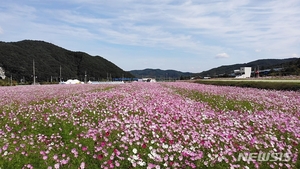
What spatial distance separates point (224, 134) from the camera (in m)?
7.07

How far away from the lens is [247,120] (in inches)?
361

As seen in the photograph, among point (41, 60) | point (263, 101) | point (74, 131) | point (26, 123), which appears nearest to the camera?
point (74, 131)

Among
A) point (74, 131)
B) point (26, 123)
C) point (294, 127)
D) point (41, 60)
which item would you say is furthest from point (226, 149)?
point (41, 60)

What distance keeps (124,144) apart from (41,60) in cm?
19792

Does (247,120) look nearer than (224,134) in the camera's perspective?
No

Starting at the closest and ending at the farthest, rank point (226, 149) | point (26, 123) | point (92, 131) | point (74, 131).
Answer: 1. point (226, 149)
2. point (92, 131)
3. point (74, 131)
4. point (26, 123)

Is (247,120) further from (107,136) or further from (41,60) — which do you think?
(41,60)

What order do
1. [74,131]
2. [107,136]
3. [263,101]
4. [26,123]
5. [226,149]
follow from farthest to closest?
[263,101]
[26,123]
[74,131]
[107,136]
[226,149]

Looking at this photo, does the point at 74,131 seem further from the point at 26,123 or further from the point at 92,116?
the point at 26,123

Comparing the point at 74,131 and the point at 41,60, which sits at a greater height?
the point at 41,60

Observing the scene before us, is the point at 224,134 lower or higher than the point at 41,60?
lower

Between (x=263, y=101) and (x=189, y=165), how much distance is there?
11.2 metres

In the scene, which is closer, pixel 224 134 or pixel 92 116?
pixel 224 134

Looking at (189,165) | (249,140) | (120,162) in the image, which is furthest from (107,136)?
(249,140)
